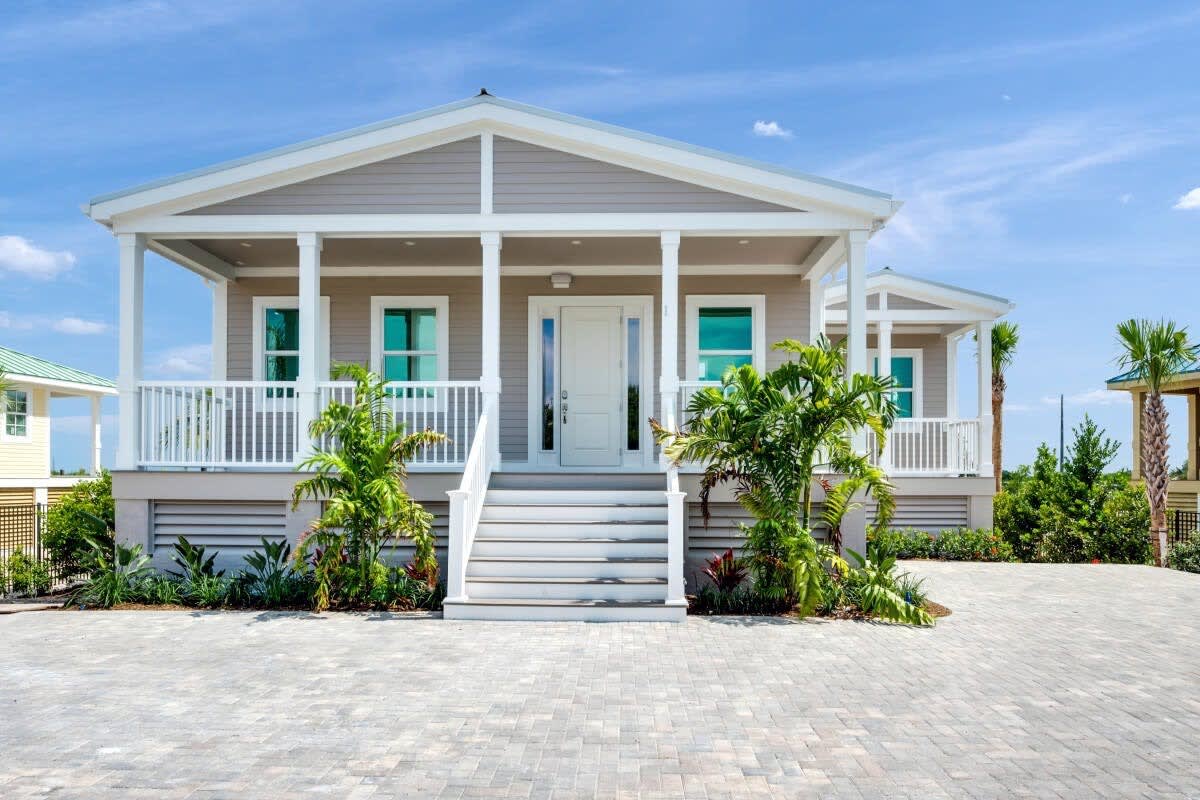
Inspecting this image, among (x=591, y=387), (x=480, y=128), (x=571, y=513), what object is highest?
(x=480, y=128)

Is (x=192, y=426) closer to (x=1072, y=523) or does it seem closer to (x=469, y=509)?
(x=469, y=509)

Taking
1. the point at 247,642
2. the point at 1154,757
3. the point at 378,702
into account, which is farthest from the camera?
the point at 247,642

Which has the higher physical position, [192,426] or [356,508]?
[192,426]

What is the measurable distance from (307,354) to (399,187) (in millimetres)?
2272

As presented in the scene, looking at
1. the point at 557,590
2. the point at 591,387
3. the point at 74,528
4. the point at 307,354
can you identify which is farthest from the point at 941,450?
the point at 74,528

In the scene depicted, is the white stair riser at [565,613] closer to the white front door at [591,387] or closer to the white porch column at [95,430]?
the white front door at [591,387]

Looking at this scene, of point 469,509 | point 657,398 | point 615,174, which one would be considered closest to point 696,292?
point 657,398

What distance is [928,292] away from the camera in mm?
17531

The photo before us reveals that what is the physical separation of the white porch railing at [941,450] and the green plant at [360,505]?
845 centimetres

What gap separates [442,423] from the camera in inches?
515

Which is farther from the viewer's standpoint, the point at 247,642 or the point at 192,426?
the point at 192,426

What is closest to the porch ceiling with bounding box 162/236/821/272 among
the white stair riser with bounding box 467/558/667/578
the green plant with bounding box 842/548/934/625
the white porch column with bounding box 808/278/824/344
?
the white porch column with bounding box 808/278/824/344

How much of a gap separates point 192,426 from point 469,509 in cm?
390

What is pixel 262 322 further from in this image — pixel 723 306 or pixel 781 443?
pixel 781 443
